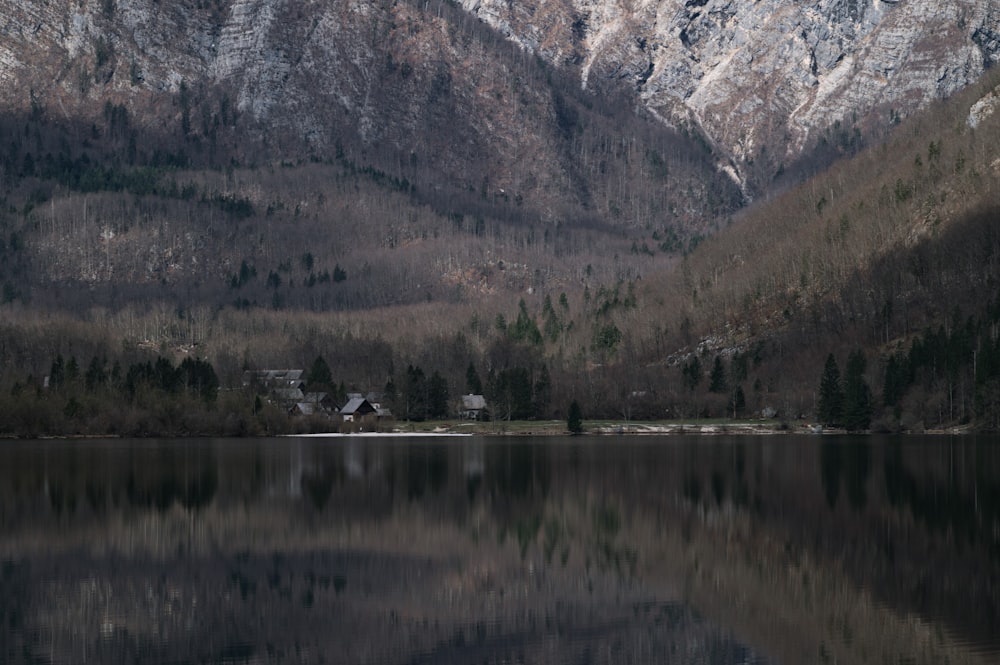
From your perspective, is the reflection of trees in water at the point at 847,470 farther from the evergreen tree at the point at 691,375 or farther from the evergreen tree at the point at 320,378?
the evergreen tree at the point at 320,378

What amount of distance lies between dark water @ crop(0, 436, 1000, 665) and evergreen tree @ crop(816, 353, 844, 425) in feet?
210

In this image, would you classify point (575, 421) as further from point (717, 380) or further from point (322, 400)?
point (322, 400)

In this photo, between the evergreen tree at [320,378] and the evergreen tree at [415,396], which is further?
the evergreen tree at [320,378]

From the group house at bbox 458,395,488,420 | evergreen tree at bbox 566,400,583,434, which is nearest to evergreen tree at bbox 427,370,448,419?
house at bbox 458,395,488,420

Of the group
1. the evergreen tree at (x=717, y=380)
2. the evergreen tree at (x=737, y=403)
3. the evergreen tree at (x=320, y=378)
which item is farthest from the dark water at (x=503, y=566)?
the evergreen tree at (x=320, y=378)

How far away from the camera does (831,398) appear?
149875 millimetres

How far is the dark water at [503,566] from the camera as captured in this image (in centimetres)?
3753

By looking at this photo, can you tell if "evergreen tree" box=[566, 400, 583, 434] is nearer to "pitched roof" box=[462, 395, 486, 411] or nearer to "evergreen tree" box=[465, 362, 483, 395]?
"pitched roof" box=[462, 395, 486, 411]

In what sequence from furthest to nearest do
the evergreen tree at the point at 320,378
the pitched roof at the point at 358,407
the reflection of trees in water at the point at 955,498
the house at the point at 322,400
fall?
1. the evergreen tree at the point at 320,378
2. the house at the point at 322,400
3. the pitched roof at the point at 358,407
4. the reflection of trees in water at the point at 955,498

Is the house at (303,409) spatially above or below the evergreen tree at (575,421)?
above

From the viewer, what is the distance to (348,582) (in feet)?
153

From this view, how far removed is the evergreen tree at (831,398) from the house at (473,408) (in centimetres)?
4616

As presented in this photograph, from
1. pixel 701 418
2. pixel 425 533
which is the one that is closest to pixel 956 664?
pixel 425 533

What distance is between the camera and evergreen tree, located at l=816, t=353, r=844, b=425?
149750 mm
